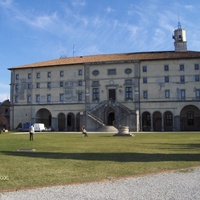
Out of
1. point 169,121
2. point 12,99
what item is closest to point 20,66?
point 12,99

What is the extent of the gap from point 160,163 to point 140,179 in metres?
3.67

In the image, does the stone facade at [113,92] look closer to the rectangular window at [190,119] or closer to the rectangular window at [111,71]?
the rectangular window at [190,119]

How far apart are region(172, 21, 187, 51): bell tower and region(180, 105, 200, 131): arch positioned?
17720 mm

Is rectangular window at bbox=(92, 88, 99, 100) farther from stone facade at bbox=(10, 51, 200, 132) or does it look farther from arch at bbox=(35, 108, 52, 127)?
arch at bbox=(35, 108, 52, 127)

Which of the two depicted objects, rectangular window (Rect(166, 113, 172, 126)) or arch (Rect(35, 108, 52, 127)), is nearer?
rectangular window (Rect(166, 113, 172, 126))

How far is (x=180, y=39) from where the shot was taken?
75.1 m

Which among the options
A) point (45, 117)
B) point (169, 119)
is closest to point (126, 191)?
point (169, 119)

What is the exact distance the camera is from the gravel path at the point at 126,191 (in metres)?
7.83

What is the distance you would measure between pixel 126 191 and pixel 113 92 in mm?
55804

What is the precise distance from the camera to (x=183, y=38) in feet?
246

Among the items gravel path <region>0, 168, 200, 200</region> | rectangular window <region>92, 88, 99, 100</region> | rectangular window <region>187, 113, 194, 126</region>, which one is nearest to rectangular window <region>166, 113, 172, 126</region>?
rectangular window <region>187, 113, 194, 126</region>

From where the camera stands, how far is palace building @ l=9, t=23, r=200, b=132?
200ft

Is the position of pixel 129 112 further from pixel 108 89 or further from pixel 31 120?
pixel 31 120

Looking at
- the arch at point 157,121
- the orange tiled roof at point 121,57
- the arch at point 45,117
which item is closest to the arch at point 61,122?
the arch at point 45,117
